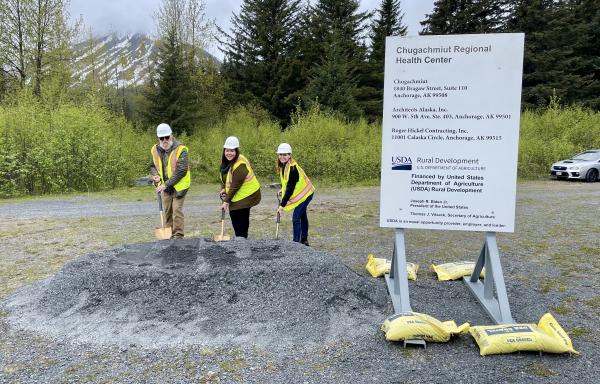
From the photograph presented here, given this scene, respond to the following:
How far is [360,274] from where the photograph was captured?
18.8ft

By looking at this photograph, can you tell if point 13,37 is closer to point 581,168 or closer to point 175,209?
point 175,209

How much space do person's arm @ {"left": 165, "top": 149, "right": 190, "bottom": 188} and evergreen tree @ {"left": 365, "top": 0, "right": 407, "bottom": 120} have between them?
83.8ft

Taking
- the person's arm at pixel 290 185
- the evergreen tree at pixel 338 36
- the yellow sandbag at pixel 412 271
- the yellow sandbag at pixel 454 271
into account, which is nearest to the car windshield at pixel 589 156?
the evergreen tree at pixel 338 36

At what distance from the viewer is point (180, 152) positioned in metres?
6.73

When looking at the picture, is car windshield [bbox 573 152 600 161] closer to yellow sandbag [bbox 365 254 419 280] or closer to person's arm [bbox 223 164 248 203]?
yellow sandbag [bbox 365 254 419 280]

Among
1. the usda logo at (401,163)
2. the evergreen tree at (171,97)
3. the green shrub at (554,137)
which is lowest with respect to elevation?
the usda logo at (401,163)

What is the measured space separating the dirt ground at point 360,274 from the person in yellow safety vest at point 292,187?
90 cm

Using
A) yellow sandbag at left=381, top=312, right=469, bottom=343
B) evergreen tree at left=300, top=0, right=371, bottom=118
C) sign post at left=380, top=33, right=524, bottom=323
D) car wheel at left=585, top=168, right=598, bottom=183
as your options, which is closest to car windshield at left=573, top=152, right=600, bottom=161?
car wheel at left=585, top=168, right=598, bottom=183

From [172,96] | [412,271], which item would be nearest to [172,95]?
[172,96]

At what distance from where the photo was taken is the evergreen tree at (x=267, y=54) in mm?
30016

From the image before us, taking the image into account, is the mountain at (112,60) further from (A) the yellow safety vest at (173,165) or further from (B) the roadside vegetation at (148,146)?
(A) the yellow safety vest at (173,165)

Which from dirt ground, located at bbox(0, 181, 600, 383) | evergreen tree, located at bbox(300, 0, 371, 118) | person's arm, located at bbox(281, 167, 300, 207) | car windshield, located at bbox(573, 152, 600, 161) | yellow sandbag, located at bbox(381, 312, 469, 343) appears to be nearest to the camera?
dirt ground, located at bbox(0, 181, 600, 383)

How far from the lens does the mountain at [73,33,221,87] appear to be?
28284 mm

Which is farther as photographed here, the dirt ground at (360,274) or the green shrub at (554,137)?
the green shrub at (554,137)
